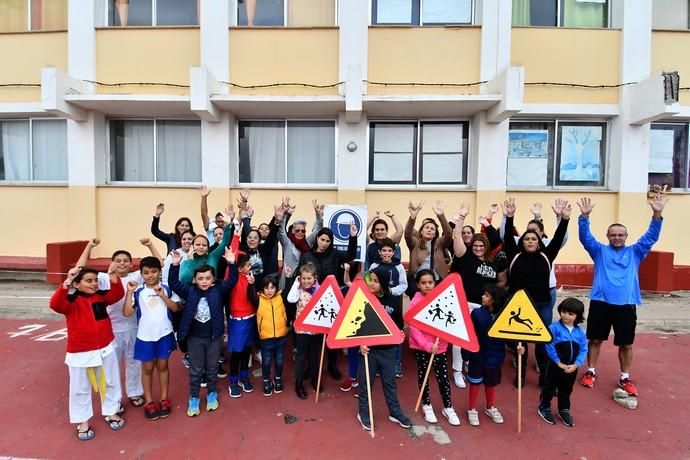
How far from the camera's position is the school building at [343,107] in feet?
24.6

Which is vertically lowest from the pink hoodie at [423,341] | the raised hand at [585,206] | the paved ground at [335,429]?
the paved ground at [335,429]

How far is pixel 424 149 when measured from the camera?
26.3ft

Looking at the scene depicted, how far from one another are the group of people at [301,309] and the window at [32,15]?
7.90 meters

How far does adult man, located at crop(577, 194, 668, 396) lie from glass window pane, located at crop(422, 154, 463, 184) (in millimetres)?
4207

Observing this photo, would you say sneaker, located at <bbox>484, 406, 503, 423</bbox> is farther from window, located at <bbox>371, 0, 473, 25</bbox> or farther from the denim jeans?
window, located at <bbox>371, 0, 473, 25</bbox>

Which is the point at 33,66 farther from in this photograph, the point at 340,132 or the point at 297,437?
the point at 297,437

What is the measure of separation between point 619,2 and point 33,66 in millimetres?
12993

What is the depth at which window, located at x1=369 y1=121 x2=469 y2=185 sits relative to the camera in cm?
802

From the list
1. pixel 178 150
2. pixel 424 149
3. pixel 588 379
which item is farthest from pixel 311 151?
pixel 588 379

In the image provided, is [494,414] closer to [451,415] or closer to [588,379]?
[451,415]

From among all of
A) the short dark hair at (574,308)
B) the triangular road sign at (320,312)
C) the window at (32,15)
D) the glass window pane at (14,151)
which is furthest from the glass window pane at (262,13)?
the short dark hair at (574,308)

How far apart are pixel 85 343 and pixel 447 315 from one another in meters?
3.27

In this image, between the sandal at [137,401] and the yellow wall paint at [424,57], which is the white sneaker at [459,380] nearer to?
the sandal at [137,401]

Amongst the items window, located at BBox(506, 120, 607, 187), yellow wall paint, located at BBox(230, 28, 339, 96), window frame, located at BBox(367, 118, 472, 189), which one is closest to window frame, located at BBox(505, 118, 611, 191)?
window, located at BBox(506, 120, 607, 187)
